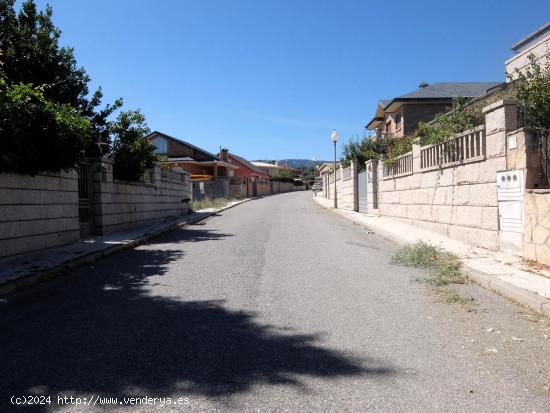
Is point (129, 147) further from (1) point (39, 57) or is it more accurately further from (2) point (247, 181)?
(2) point (247, 181)

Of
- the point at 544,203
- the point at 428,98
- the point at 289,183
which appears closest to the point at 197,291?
the point at 544,203

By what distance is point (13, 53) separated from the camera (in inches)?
477

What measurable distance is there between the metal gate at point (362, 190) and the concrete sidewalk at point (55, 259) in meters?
13.0

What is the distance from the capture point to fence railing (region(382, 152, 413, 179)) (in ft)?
51.5

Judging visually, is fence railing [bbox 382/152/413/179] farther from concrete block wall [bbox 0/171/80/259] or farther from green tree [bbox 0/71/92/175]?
concrete block wall [bbox 0/171/80/259]

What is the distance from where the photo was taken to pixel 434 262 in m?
8.81

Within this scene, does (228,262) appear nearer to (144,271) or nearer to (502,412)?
(144,271)

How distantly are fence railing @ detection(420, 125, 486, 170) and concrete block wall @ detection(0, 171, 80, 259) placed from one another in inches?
381

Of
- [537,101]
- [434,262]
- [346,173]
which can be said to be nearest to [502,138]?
[537,101]

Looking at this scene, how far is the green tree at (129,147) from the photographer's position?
54.6 ft

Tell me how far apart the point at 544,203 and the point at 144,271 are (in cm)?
708

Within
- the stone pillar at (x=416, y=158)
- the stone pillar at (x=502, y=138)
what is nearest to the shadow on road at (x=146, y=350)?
the stone pillar at (x=502, y=138)

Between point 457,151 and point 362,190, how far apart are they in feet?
44.3

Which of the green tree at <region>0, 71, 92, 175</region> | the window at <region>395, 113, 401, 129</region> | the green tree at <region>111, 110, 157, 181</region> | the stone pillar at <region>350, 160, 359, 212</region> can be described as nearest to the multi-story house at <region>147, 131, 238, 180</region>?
the window at <region>395, 113, 401, 129</region>
